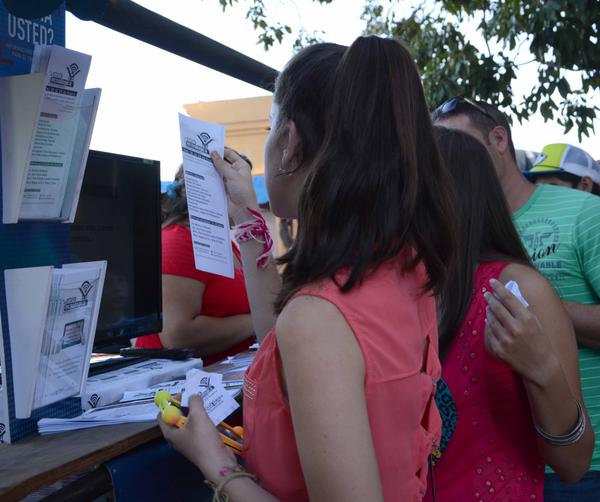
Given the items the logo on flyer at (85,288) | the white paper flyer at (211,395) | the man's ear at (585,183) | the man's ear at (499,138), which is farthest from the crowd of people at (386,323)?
the man's ear at (585,183)

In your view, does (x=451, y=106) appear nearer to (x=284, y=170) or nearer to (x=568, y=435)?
(x=568, y=435)

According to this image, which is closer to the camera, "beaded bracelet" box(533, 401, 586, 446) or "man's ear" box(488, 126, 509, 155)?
"beaded bracelet" box(533, 401, 586, 446)

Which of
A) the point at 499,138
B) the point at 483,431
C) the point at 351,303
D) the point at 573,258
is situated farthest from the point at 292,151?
the point at 499,138

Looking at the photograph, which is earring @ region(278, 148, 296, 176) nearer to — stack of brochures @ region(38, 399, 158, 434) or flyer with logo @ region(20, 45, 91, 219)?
flyer with logo @ region(20, 45, 91, 219)

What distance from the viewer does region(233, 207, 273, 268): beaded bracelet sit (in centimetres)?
202

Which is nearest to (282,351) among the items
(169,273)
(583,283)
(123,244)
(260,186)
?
(123,244)

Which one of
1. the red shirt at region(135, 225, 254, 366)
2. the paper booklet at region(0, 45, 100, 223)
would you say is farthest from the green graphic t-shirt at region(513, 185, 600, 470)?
the paper booklet at region(0, 45, 100, 223)

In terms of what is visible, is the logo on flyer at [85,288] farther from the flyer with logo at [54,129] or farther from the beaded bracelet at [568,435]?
the beaded bracelet at [568,435]

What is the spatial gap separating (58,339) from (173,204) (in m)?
1.63

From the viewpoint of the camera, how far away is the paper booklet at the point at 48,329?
1.48 metres

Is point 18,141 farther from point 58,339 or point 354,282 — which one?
point 354,282

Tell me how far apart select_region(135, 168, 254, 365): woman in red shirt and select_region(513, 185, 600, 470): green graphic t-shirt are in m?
1.17

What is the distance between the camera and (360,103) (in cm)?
121

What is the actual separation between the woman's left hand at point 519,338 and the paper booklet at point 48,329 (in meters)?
0.89
